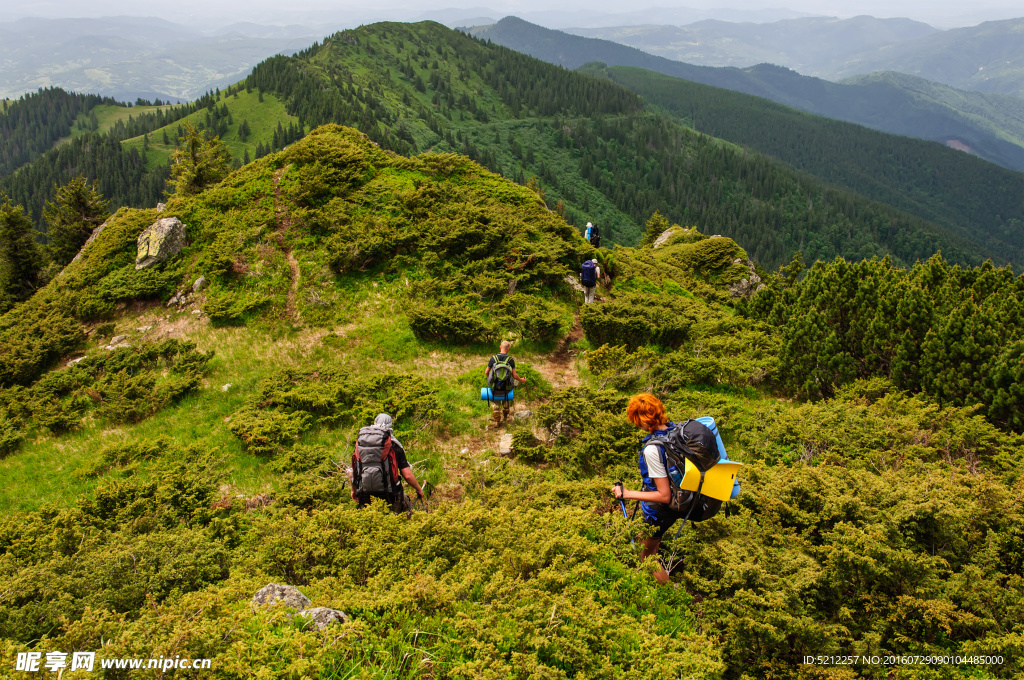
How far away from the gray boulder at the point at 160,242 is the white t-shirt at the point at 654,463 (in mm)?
18034

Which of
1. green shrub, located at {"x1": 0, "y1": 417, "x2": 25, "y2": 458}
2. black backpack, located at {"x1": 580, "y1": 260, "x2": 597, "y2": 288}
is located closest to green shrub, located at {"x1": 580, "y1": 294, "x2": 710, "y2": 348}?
black backpack, located at {"x1": 580, "y1": 260, "x2": 597, "y2": 288}

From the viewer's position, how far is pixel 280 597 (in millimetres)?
4590

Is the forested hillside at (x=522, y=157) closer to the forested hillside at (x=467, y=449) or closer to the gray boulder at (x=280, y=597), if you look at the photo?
the forested hillside at (x=467, y=449)

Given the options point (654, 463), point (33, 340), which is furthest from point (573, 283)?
point (33, 340)

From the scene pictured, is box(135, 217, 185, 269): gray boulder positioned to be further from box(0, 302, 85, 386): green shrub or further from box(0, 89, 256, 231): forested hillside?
box(0, 89, 256, 231): forested hillside

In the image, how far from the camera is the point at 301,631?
13.5 ft

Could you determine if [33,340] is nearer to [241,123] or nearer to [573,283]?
[573,283]

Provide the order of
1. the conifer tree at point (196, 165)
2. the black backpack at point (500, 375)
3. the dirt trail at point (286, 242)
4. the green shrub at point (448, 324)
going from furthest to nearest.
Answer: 1. the conifer tree at point (196, 165)
2. the dirt trail at point (286, 242)
3. the green shrub at point (448, 324)
4. the black backpack at point (500, 375)

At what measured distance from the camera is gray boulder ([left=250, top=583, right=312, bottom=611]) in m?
4.49

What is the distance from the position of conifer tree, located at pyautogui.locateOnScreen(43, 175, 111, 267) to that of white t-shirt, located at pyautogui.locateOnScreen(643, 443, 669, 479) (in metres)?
45.3

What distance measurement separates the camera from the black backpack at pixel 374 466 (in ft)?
23.0

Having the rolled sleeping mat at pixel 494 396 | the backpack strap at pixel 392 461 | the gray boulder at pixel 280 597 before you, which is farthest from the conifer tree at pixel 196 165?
the gray boulder at pixel 280 597

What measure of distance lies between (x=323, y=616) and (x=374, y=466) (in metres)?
2.77

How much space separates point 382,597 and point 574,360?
34.3ft
